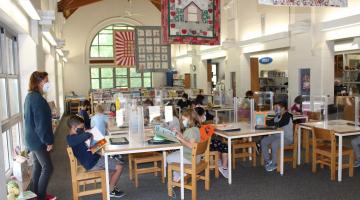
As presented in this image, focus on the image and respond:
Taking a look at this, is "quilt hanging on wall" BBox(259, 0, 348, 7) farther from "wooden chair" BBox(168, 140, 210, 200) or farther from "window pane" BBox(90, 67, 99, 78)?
"window pane" BBox(90, 67, 99, 78)

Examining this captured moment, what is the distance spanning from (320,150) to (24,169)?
13.4 ft

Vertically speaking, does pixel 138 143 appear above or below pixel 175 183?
above

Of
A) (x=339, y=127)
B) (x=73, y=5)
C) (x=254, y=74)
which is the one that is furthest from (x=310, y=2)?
(x=73, y=5)

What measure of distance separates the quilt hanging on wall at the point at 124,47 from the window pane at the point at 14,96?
7120mm

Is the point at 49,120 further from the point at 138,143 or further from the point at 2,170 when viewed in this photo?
the point at 2,170

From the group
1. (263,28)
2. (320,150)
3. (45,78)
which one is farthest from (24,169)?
(263,28)

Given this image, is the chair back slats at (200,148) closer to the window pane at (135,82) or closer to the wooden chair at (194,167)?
the wooden chair at (194,167)

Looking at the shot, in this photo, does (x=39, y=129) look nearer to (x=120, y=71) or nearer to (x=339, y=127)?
(x=339, y=127)

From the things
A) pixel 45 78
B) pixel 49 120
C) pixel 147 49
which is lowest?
pixel 49 120

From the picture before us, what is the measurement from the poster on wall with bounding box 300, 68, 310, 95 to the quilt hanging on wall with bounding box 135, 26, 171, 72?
3727 millimetres

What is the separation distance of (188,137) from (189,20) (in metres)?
4.02

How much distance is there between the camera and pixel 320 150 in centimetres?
494

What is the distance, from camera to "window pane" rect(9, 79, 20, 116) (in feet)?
17.0

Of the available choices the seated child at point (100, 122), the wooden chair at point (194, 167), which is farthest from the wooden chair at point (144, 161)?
the seated child at point (100, 122)
